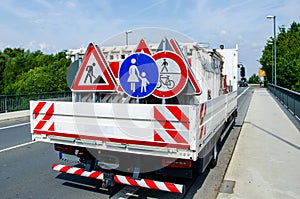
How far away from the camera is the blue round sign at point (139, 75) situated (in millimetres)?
4059

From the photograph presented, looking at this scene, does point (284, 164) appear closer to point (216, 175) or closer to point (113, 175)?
point (216, 175)

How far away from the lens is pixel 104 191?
494 cm

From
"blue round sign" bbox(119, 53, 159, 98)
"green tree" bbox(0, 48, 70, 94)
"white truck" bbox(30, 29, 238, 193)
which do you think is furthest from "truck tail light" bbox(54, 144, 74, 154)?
"green tree" bbox(0, 48, 70, 94)

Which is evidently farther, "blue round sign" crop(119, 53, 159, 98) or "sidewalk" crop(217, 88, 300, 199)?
"sidewalk" crop(217, 88, 300, 199)

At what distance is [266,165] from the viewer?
21.0 feet

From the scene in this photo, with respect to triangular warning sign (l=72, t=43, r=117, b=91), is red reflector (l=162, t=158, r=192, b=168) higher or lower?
lower

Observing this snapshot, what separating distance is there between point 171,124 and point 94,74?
174cm

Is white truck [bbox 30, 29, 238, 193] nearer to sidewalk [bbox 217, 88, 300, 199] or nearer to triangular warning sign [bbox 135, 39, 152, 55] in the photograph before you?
triangular warning sign [bbox 135, 39, 152, 55]

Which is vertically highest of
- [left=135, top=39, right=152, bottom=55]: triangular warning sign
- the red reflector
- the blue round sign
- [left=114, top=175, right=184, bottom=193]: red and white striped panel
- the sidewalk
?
[left=135, top=39, right=152, bottom=55]: triangular warning sign

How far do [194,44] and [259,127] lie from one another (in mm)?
7403

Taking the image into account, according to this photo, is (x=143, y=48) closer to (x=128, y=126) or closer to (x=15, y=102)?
(x=128, y=126)

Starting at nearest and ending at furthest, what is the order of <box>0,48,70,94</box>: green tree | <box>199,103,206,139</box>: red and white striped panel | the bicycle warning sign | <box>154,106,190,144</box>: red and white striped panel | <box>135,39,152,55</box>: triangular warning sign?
<box>154,106,190,144</box>: red and white striped panel → <box>199,103,206,139</box>: red and white striped panel → the bicycle warning sign → <box>135,39,152,55</box>: triangular warning sign → <box>0,48,70,94</box>: green tree

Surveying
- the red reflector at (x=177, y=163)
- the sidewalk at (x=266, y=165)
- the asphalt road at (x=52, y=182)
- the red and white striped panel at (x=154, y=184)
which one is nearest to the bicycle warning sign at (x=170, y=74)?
the red reflector at (x=177, y=163)

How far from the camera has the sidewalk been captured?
5.00 metres
